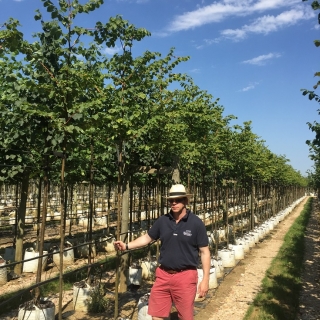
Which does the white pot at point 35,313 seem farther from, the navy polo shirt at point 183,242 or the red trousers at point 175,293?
the navy polo shirt at point 183,242

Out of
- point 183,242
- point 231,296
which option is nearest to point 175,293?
point 183,242

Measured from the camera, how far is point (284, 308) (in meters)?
6.70

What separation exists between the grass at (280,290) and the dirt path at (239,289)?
0.61ft

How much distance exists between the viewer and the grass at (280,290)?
6324 millimetres

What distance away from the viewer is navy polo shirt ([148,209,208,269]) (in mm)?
3666

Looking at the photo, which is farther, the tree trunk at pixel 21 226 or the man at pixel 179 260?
the tree trunk at pixel 21 226

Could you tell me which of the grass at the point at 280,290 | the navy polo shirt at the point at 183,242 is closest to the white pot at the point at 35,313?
the navy polo shirt at the point at 183,242

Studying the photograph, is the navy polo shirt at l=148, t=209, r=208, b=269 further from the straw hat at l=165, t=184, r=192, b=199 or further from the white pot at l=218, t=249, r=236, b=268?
the white pot at l=218, t=249, r=236, b=268

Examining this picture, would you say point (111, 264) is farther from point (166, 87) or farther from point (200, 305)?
point (166, 87)

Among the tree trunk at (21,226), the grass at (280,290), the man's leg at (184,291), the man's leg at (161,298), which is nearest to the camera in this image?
the man's leg at (184,291)

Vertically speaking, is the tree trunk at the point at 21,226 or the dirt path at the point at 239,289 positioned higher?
the tree trunk at the point at 21,226

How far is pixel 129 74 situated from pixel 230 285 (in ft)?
18.6

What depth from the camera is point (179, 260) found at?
3660 millimetres

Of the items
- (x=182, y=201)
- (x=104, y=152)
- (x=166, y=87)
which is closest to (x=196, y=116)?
(x=166, y=87)
